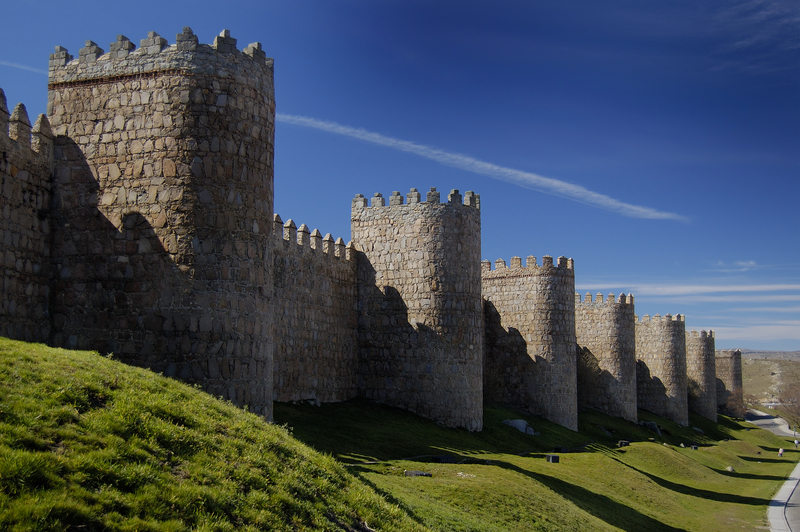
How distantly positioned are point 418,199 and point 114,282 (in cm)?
1636

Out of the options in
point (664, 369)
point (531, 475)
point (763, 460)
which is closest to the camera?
point (531, 475)

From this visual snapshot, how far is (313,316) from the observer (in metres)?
25.3

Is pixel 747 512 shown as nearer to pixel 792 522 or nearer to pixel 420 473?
pixel 792 522

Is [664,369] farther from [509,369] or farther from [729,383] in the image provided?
[729,383]

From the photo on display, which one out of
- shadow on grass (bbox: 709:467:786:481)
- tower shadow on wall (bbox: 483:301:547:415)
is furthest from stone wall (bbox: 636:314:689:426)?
tower shadow on wall (bbox: 483:301:547:415)

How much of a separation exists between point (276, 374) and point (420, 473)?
742 centimetres

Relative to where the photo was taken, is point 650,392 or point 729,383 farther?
point 729,383

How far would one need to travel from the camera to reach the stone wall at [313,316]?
23156mm

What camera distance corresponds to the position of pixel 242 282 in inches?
545

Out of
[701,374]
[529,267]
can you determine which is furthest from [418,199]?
[701,374]

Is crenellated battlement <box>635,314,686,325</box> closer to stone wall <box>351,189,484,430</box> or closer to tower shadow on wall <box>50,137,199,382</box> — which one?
stone wall <box>351,189,484,430</box>

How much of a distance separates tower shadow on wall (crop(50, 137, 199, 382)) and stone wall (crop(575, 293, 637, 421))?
36314mm

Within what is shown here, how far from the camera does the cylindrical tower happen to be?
13.4 metres

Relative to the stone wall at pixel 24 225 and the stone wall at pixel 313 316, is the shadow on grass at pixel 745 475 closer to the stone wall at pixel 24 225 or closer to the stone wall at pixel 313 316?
the stone wall at pixel 313 316
